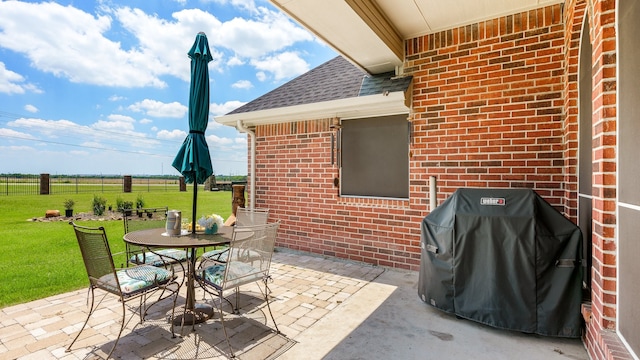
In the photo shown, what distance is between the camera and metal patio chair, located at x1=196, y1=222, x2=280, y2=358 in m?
2.79

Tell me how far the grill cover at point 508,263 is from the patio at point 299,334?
0.67ft

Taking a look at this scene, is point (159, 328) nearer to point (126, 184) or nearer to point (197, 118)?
point (197, 118)

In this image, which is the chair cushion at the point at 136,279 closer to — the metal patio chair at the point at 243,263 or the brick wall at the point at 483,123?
the metal patio chair at the point at 243,263

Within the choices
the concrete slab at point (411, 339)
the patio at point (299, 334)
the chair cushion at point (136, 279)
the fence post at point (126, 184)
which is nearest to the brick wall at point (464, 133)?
the patio at point (299, 334)

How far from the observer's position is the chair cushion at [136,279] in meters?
2.66

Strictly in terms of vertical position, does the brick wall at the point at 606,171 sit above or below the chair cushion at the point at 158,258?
above

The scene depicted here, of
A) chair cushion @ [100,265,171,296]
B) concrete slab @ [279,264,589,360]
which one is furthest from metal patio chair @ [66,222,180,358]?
concrete slab @ [279,264,589,360]

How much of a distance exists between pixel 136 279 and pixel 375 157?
3.89m

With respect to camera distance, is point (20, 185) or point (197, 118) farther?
point (20, 185)

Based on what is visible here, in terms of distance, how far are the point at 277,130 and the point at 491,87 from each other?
3.85 m

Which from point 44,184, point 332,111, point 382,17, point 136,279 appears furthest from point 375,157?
point 44,184

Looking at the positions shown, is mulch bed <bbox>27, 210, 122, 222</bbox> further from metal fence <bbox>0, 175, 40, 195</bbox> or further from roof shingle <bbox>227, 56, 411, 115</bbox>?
roof shingle <bbox>227, 56, 411, 115</bbox>

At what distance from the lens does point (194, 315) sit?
10.1 ft

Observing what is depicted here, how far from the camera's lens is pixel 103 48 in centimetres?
1731
